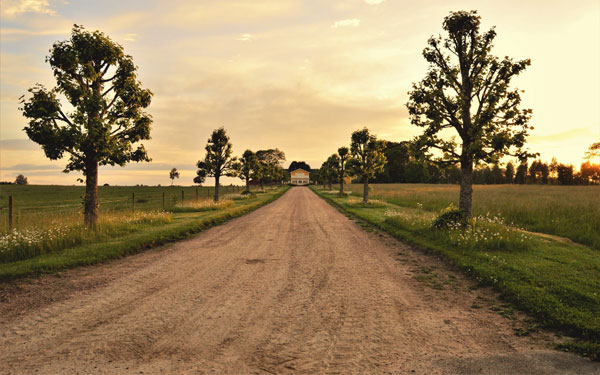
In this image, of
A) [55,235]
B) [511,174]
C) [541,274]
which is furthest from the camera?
[511,174]

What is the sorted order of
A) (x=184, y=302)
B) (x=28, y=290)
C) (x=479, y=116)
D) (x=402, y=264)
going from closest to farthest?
(x=184, y=302)
(x=28, y=290)
(x=402, y=264)
(x=479, y=116)

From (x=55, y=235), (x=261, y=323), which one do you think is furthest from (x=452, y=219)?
(x=55, y=235)

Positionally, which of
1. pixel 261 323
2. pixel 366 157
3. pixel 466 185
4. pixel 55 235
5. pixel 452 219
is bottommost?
pixel 261 323

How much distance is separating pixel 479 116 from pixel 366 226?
25.5ft

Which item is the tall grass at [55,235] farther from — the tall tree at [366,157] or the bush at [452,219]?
the tall tree at [366,157]

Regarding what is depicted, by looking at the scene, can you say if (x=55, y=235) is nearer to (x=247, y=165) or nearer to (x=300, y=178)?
(x=247, y=165)

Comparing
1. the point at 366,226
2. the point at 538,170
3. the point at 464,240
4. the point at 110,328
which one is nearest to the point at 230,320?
the point at 110,328

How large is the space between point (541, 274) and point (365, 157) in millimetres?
28293

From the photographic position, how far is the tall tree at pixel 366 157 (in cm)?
3444

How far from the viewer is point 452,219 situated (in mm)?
13836

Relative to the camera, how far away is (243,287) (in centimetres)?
719

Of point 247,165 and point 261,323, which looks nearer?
point 261,323

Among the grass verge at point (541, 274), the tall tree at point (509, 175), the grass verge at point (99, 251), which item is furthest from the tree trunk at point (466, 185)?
the tall tree at point (509, 175)

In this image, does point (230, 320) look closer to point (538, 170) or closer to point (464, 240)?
point (464, 240)
